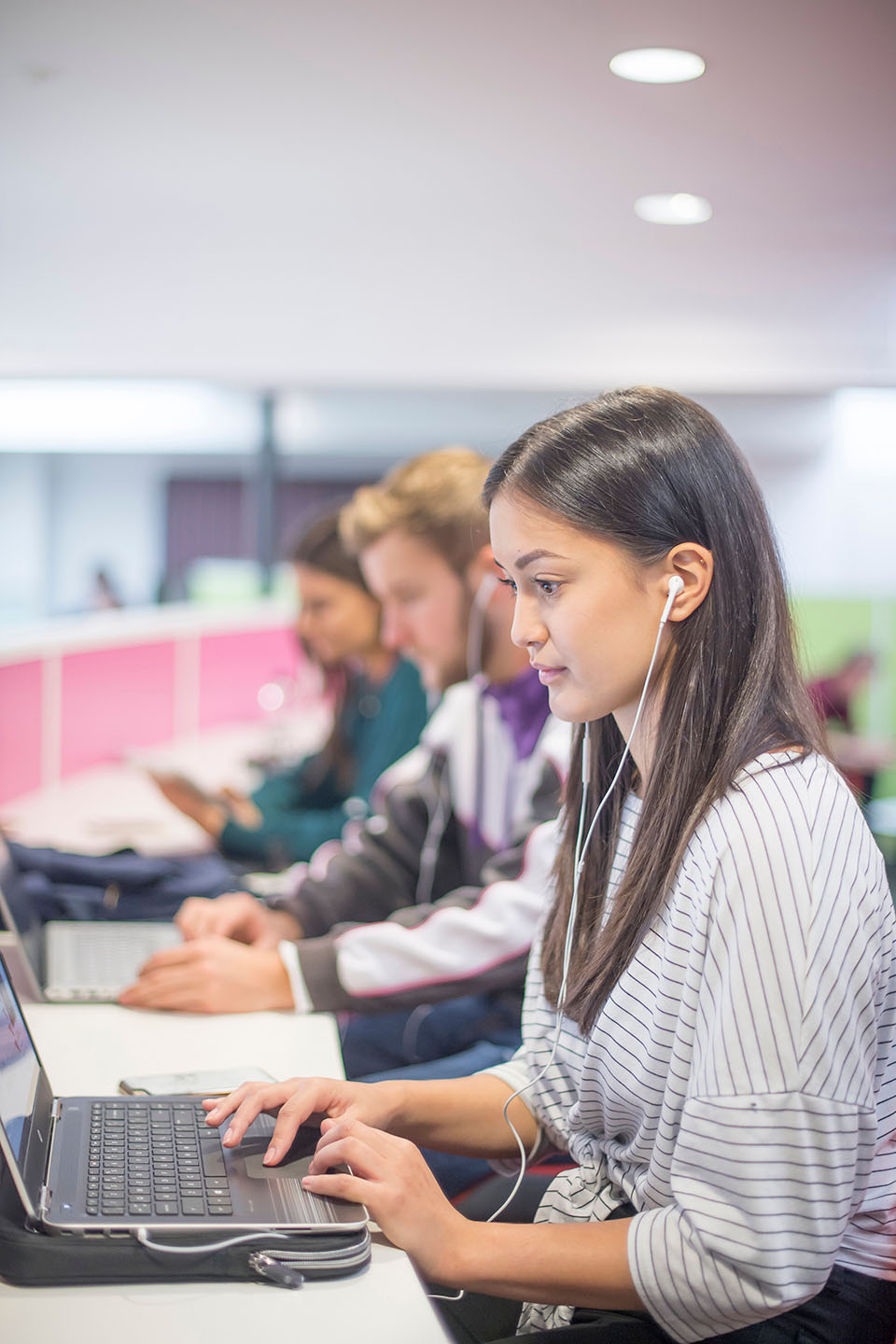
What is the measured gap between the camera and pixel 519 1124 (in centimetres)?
117

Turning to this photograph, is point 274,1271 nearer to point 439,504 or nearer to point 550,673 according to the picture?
point 550,673

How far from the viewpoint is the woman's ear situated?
3.15 ft

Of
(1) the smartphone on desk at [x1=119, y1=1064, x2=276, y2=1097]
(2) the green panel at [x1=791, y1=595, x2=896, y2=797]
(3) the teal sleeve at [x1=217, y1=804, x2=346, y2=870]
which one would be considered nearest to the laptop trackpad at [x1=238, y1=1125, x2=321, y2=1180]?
(1) the smartphone on desk at [x1=119, y1=1064, x2=276, y2=1097]

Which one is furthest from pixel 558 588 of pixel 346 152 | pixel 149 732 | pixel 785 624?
pixel 149 732

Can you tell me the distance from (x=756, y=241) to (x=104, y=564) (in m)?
12.2

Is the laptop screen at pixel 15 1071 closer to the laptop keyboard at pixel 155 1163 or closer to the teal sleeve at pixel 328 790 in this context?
the laptop keyboard at pixel 155 1163

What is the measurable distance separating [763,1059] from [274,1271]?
0.35m

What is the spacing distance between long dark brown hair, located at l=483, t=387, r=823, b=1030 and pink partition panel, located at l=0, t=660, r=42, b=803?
214 cm

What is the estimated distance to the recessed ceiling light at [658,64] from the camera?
1.10 meters

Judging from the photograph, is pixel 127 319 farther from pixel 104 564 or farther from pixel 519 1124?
pixel 104 564

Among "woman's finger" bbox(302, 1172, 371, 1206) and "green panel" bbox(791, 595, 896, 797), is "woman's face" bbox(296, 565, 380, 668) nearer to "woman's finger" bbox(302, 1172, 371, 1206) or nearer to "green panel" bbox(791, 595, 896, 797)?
"woman's finger" bbox(302, 1172, 371, 1206)

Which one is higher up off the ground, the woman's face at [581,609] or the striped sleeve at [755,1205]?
the woman's face at [581,609]

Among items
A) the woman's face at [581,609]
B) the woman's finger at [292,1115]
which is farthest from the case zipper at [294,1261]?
the woman's face at [581,609]

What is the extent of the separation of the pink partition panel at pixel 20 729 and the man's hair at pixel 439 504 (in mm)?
1154
